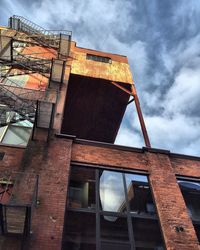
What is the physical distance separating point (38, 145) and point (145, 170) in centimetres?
468

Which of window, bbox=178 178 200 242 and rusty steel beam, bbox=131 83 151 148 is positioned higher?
rusty steel beam, bbox=131 83 151 148

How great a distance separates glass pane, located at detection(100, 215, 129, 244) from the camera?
781 centimetres

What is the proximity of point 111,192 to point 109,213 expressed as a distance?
1.12 m

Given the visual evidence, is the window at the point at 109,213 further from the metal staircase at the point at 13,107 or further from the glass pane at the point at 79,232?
the metal staircase at the point at 13,107

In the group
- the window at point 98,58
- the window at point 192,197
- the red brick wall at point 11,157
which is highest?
the window at point 98,58

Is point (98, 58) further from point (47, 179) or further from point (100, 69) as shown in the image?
point (47, 179)

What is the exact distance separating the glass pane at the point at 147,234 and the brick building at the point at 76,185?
3 cm

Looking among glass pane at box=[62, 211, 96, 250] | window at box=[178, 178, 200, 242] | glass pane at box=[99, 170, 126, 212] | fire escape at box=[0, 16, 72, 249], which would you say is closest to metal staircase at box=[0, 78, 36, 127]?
fire escape at box=[0, 16, 72, 249]

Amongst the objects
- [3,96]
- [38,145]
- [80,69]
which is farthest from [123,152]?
[80,69]

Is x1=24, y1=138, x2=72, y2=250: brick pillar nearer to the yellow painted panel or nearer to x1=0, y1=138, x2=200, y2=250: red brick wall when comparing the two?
x1=0, y1=138, x2=200, y2=250: red brick wall

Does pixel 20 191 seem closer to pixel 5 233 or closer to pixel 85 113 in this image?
pixel 5 233

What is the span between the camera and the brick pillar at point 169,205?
777cm

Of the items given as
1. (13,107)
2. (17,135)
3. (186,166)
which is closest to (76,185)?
(17,135)

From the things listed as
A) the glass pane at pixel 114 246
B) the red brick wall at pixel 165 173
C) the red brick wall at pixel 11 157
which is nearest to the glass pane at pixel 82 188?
the red brick wall at pixel 165 173
